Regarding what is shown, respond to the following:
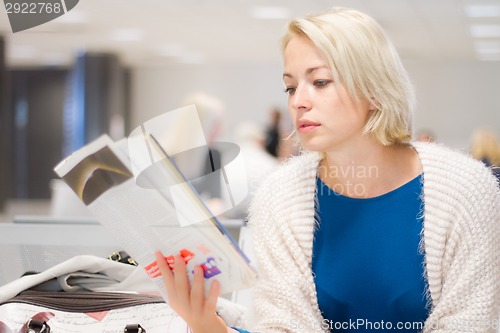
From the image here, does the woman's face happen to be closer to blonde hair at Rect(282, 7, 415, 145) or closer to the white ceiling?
blonde hair at Rect(282, 7, 415, 145)

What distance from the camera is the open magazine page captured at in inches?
47.8

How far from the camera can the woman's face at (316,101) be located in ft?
5.09

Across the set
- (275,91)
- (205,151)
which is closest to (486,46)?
(275,91)

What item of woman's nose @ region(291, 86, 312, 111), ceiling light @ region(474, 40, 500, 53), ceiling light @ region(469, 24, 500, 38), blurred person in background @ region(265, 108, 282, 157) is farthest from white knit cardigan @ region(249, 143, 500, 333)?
ceiling light @ region(474, 40, 500, 53)

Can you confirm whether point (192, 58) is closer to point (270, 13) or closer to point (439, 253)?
point (270, 13)

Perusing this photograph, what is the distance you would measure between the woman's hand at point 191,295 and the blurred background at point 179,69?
27.0 feet

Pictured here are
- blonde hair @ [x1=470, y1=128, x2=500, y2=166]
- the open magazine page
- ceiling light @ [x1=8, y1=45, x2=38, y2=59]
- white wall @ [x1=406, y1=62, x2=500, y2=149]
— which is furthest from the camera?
white wall @ [x1=406, y1=62, x2=500, y2=149]

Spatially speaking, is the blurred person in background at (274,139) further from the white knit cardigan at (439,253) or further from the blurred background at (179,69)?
the white knit cardigan at (439,253)

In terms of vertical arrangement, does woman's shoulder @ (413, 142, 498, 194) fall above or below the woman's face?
below

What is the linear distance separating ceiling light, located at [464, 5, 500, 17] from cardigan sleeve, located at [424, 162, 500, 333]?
8.61m

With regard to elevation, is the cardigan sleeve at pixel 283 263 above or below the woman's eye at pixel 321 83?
below

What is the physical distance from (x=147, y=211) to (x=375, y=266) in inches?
24.4

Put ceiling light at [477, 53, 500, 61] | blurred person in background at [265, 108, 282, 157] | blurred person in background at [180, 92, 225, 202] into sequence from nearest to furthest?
blurred person in background at [180, 92, 225, 202] < blurred person in background at [265, 108, 282, 157] < ceiling light at [477, 53, 500, 61]

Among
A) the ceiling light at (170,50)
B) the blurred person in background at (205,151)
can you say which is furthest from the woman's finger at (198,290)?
the ceiling light at (170,50)
